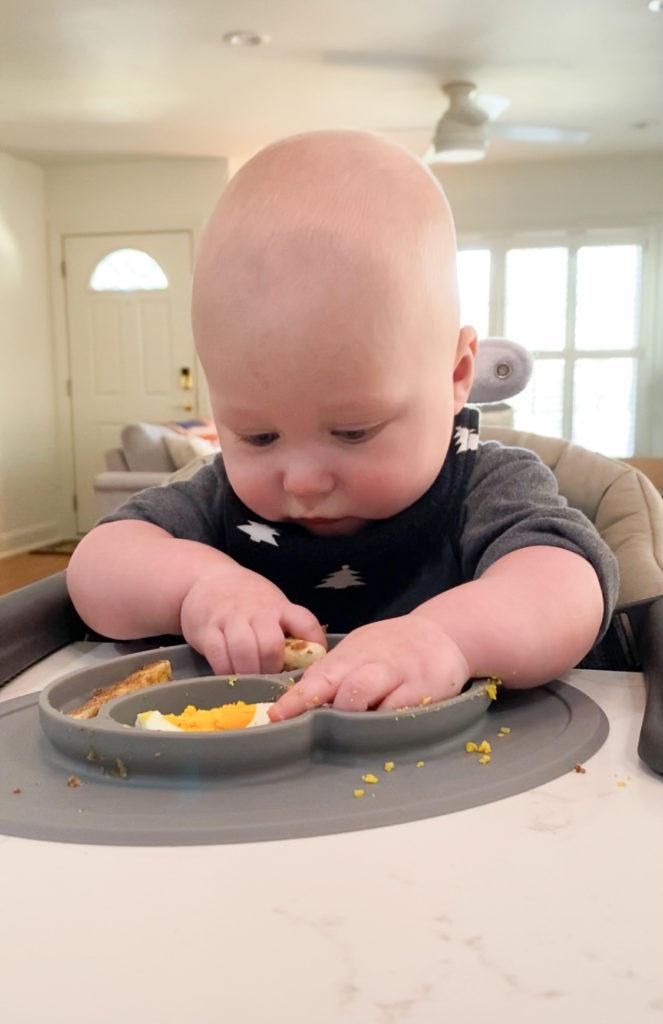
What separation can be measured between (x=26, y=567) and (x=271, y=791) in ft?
17.1

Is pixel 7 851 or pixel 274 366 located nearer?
pixel 7 851

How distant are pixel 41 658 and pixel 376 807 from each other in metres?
0.39

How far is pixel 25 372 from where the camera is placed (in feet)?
19.9

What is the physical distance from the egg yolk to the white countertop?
107 mm

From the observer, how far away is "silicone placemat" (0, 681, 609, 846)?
375 mm

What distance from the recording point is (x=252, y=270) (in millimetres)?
573

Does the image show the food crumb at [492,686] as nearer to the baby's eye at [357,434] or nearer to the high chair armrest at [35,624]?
the baby's eye at [357,434]

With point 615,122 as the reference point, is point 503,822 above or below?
below

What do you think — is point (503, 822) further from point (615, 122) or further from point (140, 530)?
point (615, 122)

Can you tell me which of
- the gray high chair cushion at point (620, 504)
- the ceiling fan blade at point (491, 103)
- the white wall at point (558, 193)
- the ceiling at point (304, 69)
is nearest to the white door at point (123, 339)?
the ceiling at point (304, 69)

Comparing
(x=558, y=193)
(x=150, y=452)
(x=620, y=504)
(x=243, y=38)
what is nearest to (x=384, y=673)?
(x=620, y=504)

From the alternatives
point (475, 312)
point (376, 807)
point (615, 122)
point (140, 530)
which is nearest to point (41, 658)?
point (140, 530)

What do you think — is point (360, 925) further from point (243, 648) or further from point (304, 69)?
point (304, 69)

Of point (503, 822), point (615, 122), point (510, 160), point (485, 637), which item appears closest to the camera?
point (503, 822)
